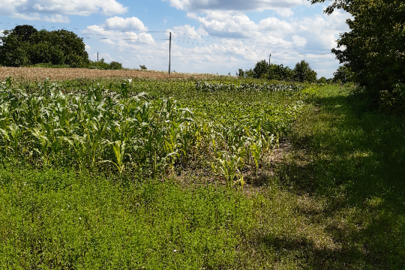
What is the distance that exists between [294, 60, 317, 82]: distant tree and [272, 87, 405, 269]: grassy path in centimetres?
7588

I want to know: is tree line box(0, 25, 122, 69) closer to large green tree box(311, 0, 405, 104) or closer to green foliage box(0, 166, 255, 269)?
large green tree box(311, 0, 405, 104)

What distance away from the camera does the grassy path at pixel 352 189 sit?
5.06m

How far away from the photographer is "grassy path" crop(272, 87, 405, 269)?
16.6ft

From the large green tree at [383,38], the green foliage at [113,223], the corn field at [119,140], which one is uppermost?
the large green tree at [383,38]

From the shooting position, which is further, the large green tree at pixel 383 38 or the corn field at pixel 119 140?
the large green tree at pixel 383 38

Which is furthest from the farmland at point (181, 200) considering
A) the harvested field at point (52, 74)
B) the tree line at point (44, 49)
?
the tree line at point (44, 49)

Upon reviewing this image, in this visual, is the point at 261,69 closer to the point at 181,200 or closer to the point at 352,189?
the point at 352,189

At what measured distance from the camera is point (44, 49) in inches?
2751

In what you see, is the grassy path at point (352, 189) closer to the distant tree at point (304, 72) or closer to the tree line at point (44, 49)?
the tree line at point (44, 49)

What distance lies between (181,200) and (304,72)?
87.0 metres

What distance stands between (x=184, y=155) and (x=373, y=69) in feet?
35.6

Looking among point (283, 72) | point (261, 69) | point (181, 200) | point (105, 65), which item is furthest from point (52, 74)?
point (283, 72)

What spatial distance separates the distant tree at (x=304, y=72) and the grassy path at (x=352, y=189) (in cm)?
7588

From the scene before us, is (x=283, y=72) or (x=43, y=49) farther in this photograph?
(x=283, y=72)
